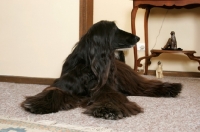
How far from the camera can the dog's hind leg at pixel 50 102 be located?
1244 millimetres

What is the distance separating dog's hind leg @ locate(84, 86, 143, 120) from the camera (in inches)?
45.4

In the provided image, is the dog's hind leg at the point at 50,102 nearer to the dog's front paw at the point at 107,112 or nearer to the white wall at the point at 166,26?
the dog's front paw at the point at 107,112

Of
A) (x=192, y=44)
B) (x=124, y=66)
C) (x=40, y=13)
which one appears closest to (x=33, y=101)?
(x=124, y=66)

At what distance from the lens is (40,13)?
2.08m

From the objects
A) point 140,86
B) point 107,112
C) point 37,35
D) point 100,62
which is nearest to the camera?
point 107,112

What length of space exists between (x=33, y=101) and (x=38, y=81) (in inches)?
33.9

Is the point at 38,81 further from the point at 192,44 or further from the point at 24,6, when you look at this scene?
the point at 192,44

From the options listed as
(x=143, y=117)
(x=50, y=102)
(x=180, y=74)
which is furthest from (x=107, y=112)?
(x=180, y=74)

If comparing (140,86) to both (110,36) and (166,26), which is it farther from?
(166,26)

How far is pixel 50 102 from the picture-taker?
1284 millimetres

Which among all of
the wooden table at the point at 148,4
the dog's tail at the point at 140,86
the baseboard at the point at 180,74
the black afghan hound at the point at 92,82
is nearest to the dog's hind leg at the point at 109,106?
the black afghan hound at the point at 92,82

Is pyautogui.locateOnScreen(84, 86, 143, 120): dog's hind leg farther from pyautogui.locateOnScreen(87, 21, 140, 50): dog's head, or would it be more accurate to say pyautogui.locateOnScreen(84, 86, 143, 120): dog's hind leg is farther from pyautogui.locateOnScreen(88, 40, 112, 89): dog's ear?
pyautogui.locateOnScreen(87, 21, 140, 50): dog's head

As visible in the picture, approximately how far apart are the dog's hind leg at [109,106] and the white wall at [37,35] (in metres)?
0.78

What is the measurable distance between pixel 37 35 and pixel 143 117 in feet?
3.88
